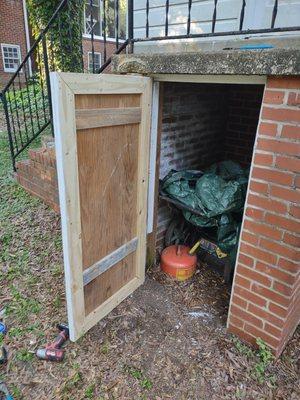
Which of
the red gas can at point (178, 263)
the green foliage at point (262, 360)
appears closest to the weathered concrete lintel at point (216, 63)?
the red gas can at point (178, 263)

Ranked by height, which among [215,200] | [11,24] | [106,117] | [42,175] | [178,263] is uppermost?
[11,24]

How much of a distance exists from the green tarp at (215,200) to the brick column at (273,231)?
1.87 ft

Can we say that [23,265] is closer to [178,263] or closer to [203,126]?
[178,263]

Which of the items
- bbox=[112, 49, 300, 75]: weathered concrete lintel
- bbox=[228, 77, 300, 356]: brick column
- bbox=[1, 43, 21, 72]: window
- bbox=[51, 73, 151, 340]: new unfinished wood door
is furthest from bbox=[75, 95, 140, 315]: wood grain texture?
bbox=[1, 43, 21, 72]: window

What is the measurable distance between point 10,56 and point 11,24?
1.34 meters

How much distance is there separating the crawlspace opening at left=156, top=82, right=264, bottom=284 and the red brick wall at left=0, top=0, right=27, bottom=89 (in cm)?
1269

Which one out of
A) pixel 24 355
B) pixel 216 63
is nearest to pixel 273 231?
pixel 216 63

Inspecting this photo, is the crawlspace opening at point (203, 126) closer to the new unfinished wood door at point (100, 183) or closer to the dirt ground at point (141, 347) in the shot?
the new unfinished wood door at point (100, 183)

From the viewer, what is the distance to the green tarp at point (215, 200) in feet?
9.14

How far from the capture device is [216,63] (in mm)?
2066

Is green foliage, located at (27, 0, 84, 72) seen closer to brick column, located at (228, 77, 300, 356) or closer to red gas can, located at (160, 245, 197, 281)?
red gas can, located at (160, 245, 197, 281)

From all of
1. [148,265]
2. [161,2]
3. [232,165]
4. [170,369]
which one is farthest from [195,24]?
[170,369]

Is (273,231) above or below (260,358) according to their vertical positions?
above

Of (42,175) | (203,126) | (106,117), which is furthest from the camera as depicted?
(42,175)
